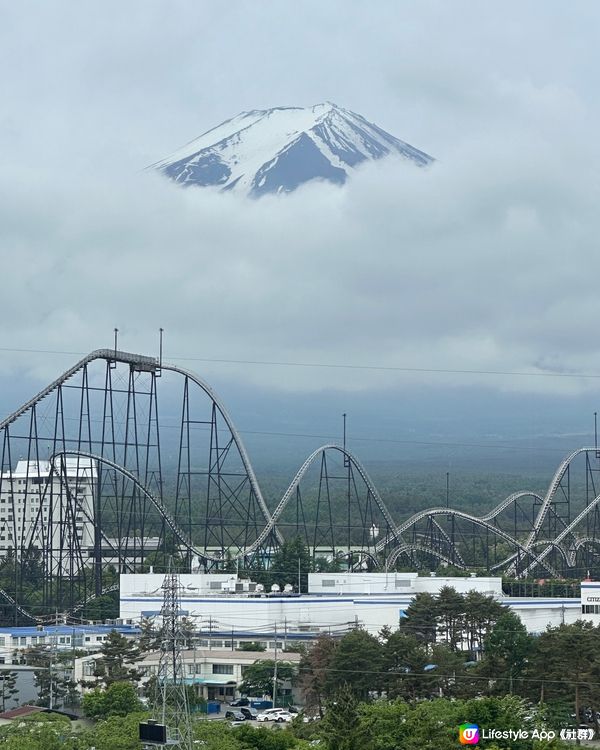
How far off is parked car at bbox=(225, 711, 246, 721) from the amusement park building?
7.30 metres

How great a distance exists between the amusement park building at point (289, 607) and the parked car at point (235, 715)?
7305mm

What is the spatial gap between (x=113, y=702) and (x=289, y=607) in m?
13.9

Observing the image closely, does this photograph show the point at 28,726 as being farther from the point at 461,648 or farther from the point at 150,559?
the point at 150,559

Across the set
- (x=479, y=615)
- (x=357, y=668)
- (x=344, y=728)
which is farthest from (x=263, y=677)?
(x=344, y=728)

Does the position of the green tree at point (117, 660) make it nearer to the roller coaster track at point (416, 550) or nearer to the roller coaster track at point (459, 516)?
the roller coaster track at point (416, 550)

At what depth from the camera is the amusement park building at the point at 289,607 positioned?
153 feet

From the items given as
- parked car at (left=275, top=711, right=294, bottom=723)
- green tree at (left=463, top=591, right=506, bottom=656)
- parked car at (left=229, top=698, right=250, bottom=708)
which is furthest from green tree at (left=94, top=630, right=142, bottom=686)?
green tree at (left=463, top=591, right=506, bottom=656)

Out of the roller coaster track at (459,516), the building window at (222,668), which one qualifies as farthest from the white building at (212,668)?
the roller coaster track at (459,516)

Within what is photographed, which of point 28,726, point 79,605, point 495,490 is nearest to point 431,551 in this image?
point 79,605

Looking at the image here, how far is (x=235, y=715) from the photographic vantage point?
121 ft

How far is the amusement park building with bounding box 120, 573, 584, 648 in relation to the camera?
46.6m

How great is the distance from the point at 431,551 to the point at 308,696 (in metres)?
28.3

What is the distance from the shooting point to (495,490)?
507ft

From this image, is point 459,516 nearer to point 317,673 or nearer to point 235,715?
point 317,673
